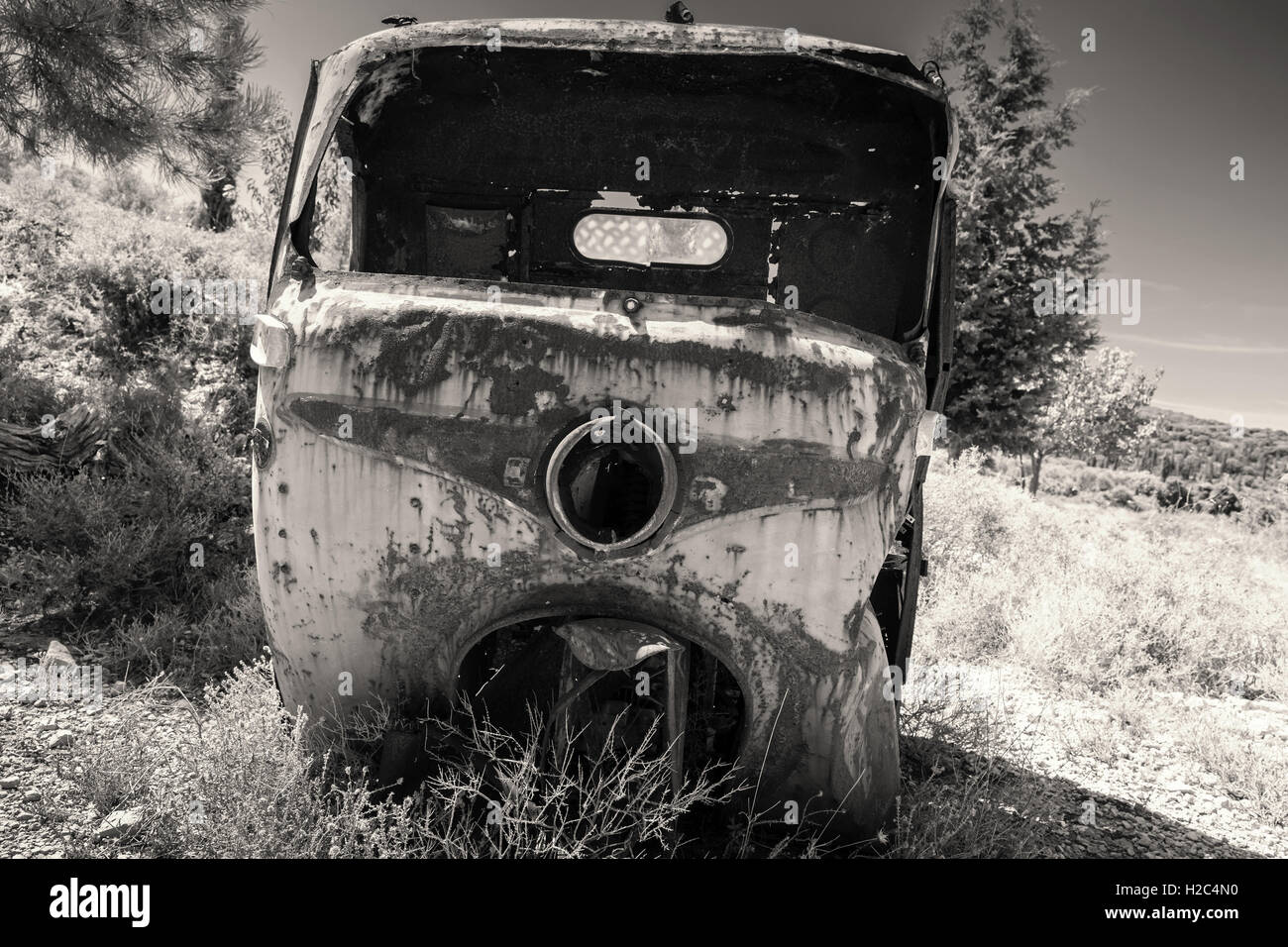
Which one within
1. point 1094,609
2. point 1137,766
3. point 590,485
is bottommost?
point 1137,766

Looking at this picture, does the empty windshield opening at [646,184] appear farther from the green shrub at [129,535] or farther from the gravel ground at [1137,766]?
the green shrub at [129,535]

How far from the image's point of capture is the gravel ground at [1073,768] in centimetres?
284

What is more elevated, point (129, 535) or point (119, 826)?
point (129, 535)

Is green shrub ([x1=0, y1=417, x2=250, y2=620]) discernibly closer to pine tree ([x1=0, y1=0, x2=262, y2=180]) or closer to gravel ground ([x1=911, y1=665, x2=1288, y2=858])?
pine tree ([x1=0, y1=0, x2=262, y2=180])

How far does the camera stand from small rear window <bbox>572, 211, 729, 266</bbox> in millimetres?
3572

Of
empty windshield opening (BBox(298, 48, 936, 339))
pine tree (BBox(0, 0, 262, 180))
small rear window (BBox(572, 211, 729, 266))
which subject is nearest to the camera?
empty windshield opening (BBox(298, 48, 936, 339))

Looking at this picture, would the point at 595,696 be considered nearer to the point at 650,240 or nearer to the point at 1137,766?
the point at 650,240

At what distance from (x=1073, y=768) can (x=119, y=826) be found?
375 centimetres

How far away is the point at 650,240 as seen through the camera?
359 centimetres

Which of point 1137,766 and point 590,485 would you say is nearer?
point 590,485

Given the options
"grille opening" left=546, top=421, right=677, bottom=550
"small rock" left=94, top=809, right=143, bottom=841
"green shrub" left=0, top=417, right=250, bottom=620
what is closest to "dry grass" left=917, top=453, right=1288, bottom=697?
"grille opening" left=546, top=421, right=677, bottom=550

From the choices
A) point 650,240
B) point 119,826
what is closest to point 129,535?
point 119,826

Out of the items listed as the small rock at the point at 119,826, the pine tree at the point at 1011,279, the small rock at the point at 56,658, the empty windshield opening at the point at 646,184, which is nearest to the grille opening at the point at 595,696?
the small rock at the point at 119,826
